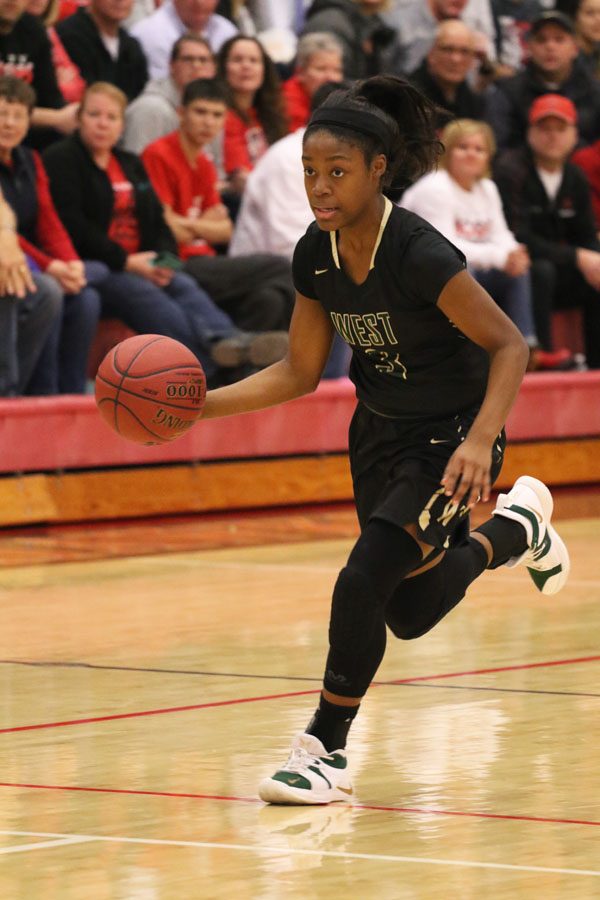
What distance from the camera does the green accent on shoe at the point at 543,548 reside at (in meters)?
5.18

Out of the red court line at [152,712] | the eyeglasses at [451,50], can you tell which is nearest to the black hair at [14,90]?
the eyeglasses at [451,50]

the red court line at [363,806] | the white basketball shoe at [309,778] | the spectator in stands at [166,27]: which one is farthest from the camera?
the spectator in stands at [166,27]

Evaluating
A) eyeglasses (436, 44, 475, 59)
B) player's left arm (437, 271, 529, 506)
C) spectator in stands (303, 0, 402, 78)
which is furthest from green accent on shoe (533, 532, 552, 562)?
spectator in stands (303, 0, 402, 78)

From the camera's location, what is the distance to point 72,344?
31.5 feet

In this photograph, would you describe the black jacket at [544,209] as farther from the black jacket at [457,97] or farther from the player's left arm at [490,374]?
the player's left arm at [490,374]

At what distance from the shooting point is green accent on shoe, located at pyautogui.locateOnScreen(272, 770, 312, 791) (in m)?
3.91

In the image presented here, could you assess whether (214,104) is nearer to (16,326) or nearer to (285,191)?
(285,191)

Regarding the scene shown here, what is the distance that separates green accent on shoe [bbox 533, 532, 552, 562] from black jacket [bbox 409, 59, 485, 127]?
6.85m

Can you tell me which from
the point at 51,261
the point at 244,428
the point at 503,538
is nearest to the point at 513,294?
the point at 244,428

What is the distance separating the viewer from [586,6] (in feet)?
45.4

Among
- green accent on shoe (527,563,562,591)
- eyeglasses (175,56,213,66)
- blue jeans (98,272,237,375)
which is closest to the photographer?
green accent on shoe (527,563,562,591)

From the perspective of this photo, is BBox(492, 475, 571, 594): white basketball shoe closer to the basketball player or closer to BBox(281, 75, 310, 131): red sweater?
the basketball player

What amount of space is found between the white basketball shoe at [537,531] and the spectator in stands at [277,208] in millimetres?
5184

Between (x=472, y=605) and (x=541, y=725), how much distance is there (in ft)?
7.66
